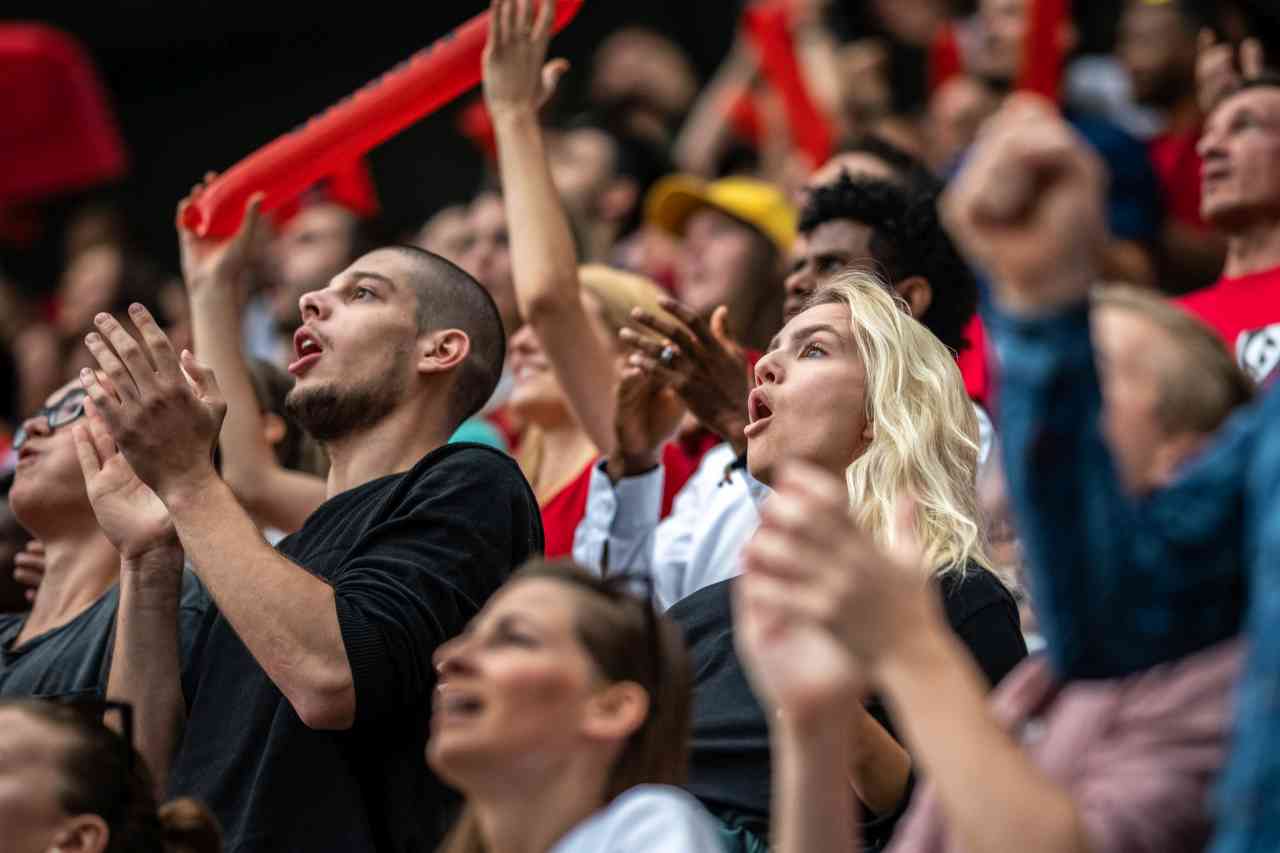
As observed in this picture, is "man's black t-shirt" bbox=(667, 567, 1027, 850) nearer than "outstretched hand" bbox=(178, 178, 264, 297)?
Yes

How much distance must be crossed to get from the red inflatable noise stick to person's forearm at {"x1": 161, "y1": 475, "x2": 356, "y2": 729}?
4.07 feet

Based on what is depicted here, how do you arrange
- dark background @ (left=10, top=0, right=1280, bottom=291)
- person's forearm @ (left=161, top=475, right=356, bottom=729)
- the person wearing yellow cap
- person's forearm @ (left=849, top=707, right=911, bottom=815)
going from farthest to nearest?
dark background @ (left=10, top=0, right=1280, bottom=291), the person wearing yellow cap, person's forearm @ (left=161, top=475, right=356, bottom=729), person's forearm @ (left=849, top=707, right=911, bottom=815)

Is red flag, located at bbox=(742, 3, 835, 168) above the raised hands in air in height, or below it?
below

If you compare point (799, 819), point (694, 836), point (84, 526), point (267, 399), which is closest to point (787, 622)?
point (799, 819)

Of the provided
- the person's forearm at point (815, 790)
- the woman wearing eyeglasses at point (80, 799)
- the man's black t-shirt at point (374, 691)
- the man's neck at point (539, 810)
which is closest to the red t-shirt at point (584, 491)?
the man's black t-shirt at point (374, 691)

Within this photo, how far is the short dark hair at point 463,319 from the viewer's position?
3.97 m

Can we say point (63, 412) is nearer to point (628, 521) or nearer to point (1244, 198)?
point (628, 521)

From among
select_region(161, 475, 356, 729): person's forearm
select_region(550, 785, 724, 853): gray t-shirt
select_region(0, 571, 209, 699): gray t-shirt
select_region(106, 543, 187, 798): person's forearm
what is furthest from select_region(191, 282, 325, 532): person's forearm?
select_region(550, 785, 724, 853): gray t-shirt

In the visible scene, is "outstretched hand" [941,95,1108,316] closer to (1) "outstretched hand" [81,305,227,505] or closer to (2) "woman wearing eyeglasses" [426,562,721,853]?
(2) "woman wearing eyeglasses" [426,562,721,853]

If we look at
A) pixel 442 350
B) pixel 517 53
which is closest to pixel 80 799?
pixel 442 350

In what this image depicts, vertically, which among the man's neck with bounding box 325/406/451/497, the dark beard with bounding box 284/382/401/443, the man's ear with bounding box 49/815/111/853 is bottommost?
the man's ear with bounding box 49/815/111/853

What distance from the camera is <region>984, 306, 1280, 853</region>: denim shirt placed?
1936 millimetres

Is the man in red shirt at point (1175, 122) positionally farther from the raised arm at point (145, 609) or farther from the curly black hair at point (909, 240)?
the raised arm at point (145, 609)

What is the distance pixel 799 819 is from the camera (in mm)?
2090
